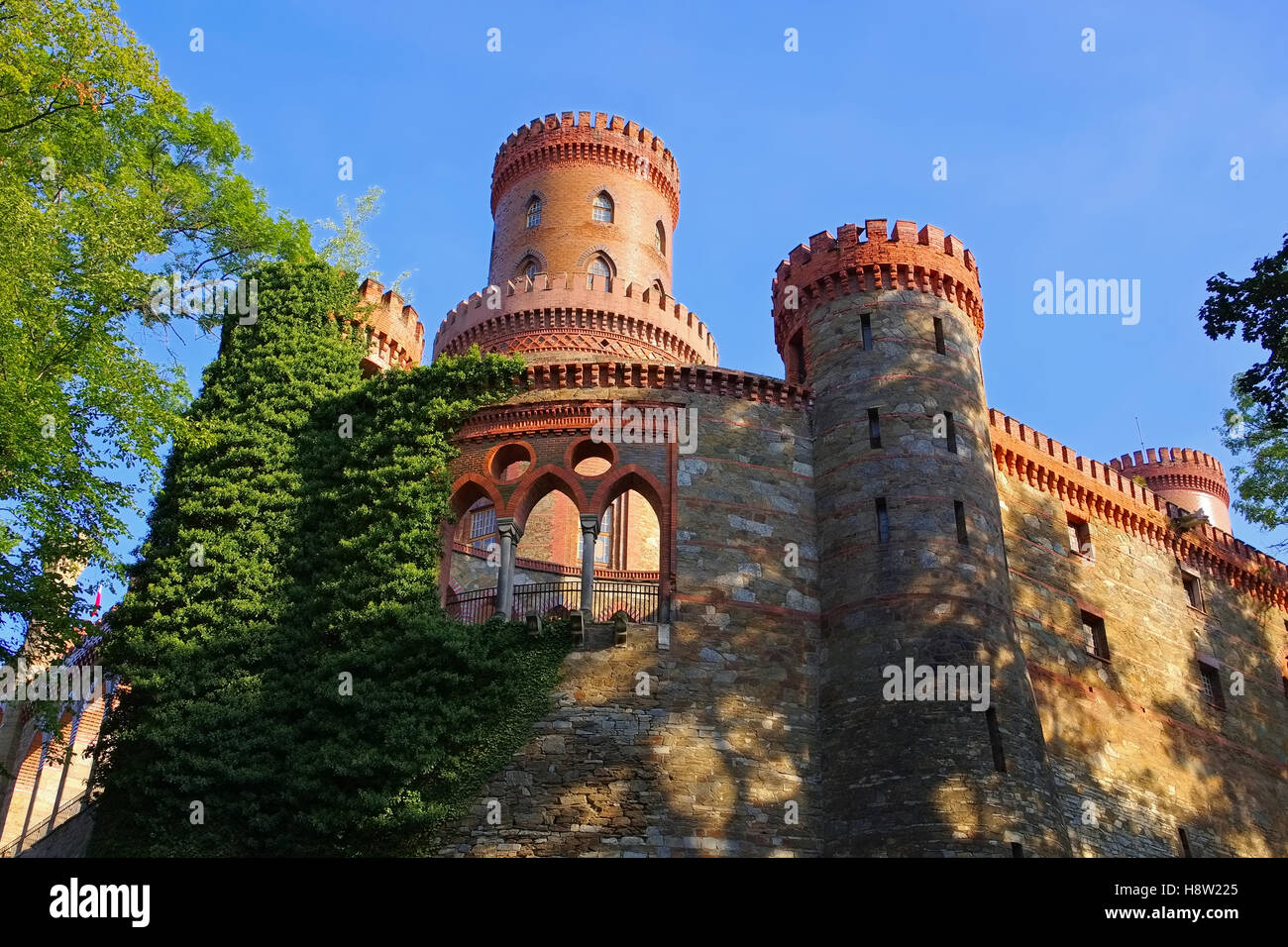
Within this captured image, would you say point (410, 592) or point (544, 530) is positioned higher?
point (544, 530)

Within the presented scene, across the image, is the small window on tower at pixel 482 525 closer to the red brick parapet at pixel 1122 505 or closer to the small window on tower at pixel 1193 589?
the red brick parapet at pixel 1122 505

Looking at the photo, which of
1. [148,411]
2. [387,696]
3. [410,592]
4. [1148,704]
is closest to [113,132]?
[148,411]

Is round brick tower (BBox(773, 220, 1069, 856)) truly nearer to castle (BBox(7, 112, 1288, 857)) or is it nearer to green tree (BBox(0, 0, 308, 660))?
castle (BBox(7, 112, 1288, 857))

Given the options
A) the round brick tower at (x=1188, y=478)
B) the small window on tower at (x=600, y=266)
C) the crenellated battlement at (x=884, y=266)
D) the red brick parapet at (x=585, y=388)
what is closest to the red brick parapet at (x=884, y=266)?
the crenellated battlement at (x=884, y=266)

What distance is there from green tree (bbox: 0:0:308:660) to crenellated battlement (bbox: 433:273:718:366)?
369 inches

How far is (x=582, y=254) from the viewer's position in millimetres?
33031

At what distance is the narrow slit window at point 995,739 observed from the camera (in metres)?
20.0

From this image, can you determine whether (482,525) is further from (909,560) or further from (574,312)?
(909,560)

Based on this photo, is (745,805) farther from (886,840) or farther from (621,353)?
(621,353)

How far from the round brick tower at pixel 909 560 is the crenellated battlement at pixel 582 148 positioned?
9.91 meters

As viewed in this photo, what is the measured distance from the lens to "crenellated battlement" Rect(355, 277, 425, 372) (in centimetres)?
2555

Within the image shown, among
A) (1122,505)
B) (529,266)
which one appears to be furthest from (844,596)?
(529,266)

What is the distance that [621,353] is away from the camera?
1172 inches
